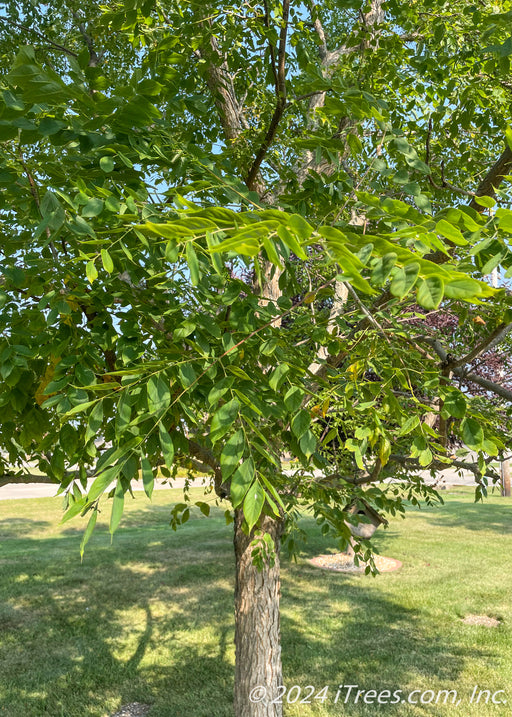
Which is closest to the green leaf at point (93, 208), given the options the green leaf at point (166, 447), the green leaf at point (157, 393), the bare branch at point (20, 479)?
the green leaf at point (157, 393)

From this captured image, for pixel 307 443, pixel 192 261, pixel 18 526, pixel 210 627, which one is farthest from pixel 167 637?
pixel 18 526

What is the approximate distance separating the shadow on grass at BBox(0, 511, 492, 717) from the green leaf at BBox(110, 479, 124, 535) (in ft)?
15.9

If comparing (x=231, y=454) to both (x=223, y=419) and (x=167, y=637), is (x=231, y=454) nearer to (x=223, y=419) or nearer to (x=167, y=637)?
(x=223, y=419)

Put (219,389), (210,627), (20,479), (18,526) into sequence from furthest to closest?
1. (18,526)
2. (210,627)
3. (20,479)
4. (219,389)

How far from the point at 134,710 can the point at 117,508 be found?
506cm

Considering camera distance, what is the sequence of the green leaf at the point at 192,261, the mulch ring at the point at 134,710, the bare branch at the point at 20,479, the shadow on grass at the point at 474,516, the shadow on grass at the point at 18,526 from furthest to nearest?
the shadow on grass at the point at 474,516
the shadow on grass at the point at 18,526
the mulch ring at the point at 134,710
the bare branch at the point at 20,479
the green leaf at the point at 192,261

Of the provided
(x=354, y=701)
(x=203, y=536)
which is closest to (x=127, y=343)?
(x=354, y=701)

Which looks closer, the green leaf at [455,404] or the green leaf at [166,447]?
the green leaf at [166,447]

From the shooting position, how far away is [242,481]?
141 cm

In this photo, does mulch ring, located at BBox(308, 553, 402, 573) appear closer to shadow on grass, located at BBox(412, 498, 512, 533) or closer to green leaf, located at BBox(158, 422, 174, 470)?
shadow on grass, located at BBox(412, 498, 512, 533)

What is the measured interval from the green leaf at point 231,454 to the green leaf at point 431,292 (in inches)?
24.0

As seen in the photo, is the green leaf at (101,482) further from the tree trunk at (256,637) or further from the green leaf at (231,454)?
the tree trunk at (256,637)

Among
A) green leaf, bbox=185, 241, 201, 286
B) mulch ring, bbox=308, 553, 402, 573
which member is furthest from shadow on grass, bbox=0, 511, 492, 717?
green leaf, bbox=185, 241, 201, 286

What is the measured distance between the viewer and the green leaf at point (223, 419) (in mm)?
1471
